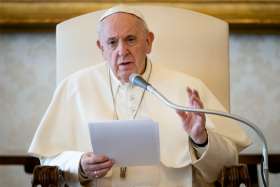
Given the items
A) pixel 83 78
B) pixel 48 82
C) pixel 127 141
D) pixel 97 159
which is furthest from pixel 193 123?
pixel 48 82

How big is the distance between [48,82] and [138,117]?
3.97 feet

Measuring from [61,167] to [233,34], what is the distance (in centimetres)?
166

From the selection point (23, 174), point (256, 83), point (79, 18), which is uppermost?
point (79, 18)

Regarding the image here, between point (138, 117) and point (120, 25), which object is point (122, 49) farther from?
point (138, 117)

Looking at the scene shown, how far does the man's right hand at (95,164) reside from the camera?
8.35ft

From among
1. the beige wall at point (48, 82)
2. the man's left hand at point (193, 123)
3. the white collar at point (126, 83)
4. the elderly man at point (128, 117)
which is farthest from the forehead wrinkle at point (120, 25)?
the beige wall at point (48, 82)

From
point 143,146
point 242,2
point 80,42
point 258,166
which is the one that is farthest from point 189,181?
point 242,2

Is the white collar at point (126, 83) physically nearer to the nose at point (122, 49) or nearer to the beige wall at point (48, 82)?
the nose at point (122, 49)

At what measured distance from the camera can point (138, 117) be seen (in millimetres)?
3039

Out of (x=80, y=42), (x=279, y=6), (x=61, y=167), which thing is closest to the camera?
(x=61, y=167)

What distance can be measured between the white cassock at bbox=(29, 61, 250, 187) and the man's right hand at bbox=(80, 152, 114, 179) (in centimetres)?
8

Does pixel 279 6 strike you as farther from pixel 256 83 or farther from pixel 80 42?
pixel 80 42

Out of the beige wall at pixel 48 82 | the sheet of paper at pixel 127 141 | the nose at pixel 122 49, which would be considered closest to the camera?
the sheet of paper at pixel 127 141

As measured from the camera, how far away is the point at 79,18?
3389mm
